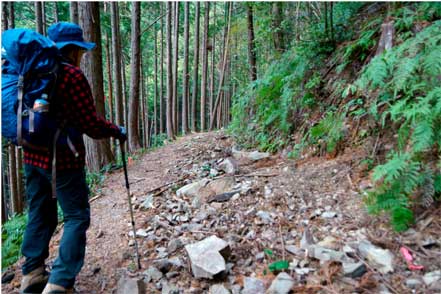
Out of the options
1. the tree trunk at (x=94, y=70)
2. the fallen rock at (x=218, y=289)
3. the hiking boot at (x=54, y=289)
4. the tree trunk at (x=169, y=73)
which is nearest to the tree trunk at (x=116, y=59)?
the tree trunk at (x=169, y=73)

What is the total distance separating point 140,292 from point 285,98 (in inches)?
149

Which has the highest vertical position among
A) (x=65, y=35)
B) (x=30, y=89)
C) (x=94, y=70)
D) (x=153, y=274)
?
(x=94, y=70)

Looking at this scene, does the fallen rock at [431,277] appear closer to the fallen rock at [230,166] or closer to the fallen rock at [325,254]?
the fallen rock at [325,254]

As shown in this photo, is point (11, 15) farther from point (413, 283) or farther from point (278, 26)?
point (413, 283)

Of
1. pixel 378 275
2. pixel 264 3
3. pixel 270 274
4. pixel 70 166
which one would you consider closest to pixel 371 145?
pixel 378 275

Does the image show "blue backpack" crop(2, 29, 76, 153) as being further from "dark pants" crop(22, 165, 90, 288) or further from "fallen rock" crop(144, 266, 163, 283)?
"fallen rock" crop(144, 266, 163, 283)

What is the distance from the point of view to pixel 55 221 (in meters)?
2.96

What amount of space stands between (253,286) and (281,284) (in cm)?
23

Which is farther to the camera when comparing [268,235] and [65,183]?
[268,235]

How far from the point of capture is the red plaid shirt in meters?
2.53

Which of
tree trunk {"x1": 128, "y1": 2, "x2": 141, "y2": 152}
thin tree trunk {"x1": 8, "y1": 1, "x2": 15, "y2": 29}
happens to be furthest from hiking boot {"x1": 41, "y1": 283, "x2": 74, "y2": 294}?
thin tree trunk {"x1": 8, "y1": 1, "x2": 15, "y2": 29}

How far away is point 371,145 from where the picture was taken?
→ 12.2 feet

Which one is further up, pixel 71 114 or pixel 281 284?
pixel 71 114

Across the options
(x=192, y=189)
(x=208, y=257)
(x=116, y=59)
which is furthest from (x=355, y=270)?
(x=116, y=59)
